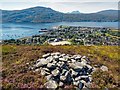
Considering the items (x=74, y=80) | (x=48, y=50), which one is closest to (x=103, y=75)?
(x=74, y=80)

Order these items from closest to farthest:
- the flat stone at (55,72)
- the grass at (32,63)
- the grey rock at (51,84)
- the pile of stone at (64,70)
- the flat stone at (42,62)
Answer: the grey rock at (51,84), the pile of stone at (64,70), the grass at (32,63), the flat stone at (55,72), the flat stone at (42,62)

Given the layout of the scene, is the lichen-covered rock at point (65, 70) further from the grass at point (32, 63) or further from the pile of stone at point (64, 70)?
the grass at point (32, 63)

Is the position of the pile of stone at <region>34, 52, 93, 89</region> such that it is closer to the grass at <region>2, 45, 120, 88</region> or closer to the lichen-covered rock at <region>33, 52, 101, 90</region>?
the lichen-covered rock at <region>33, 52, 101, 90</region>

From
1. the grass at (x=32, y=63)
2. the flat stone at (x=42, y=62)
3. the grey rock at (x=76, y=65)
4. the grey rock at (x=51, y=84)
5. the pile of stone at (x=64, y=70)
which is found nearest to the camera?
the grey rock at (x=51, y=84)

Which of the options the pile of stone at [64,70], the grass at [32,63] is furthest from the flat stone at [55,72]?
the grass at [32,63]

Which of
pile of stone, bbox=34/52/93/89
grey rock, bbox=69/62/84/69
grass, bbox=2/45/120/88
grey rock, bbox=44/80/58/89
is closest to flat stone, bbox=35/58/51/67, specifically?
pile of stone, bbox=34/52/93/89

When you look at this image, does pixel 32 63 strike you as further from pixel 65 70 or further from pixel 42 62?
pixel 65 70

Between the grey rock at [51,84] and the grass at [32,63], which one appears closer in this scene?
the grey rock at [51,84]
